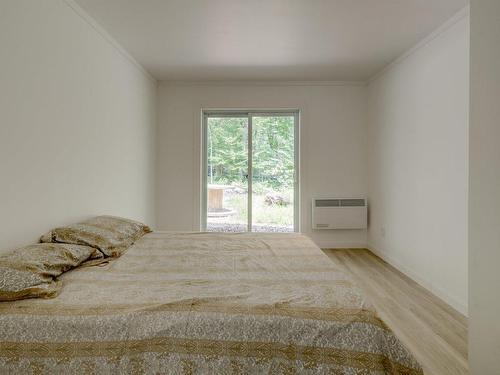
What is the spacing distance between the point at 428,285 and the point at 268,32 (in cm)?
288

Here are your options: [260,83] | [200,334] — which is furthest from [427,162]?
[200,334]

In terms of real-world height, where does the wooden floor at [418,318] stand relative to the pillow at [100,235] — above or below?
below

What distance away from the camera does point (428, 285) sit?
3.30m

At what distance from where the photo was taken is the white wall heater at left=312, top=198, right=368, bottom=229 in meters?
4.87

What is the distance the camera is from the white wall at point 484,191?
59.7 inches

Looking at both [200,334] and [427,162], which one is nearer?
[200,334]

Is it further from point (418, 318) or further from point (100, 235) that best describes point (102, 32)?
point (418, 318)

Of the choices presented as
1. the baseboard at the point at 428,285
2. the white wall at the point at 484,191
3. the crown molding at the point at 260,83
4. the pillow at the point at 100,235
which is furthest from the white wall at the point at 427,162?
the pillow at the point at 100,235

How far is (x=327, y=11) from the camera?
2.75 metres

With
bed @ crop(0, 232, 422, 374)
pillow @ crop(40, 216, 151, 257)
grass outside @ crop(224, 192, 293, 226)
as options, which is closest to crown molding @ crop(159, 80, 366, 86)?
grass outside @ crop(224, 192, 293, 226)

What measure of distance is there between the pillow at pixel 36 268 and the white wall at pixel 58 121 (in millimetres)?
345

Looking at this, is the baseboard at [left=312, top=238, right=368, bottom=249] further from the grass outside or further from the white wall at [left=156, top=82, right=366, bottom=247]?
the grass outside

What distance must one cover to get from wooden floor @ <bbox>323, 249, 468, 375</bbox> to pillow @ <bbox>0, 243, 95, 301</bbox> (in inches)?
82.7

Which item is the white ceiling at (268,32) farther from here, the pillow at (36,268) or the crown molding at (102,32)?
the pillow at (36,268)
